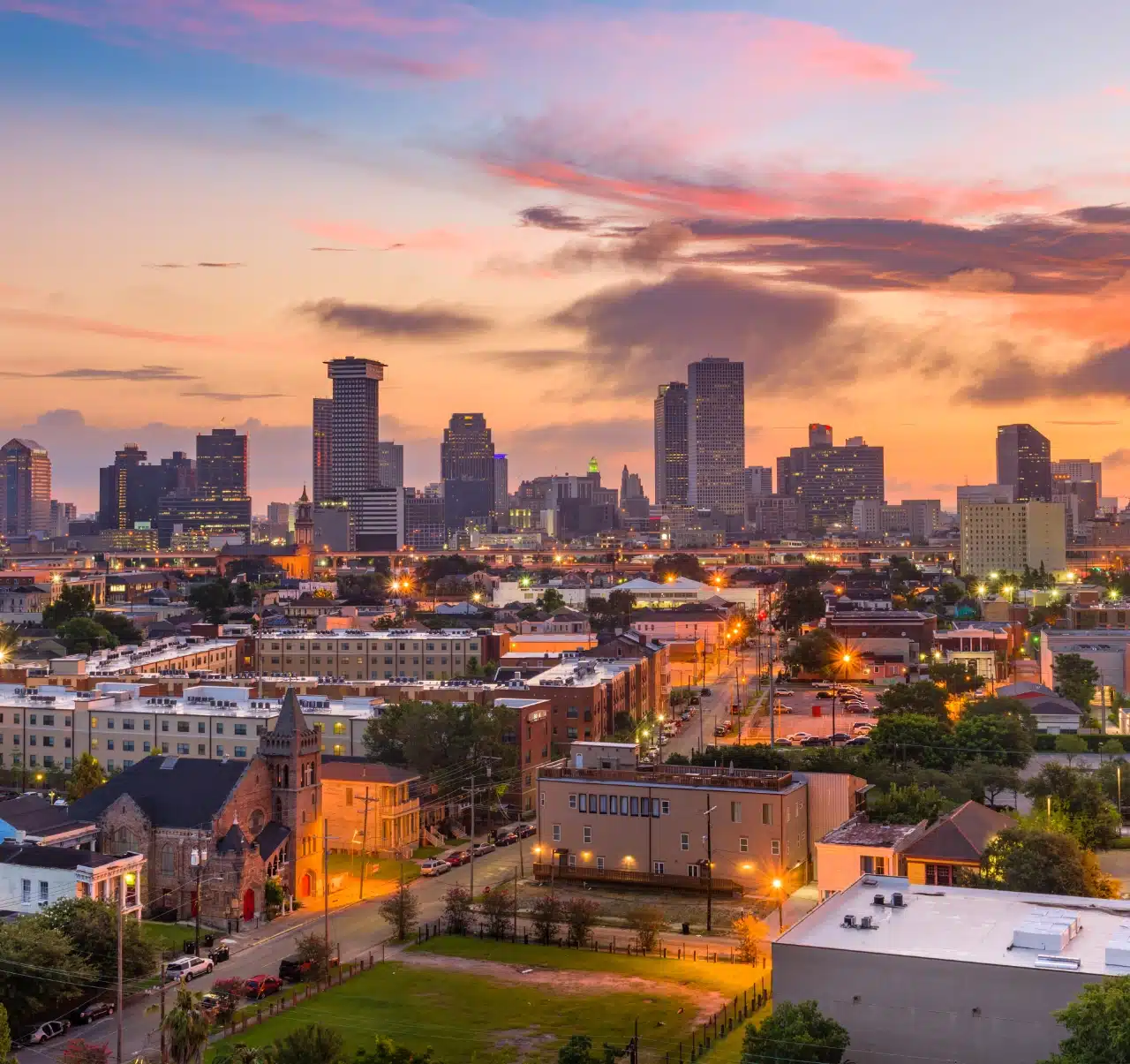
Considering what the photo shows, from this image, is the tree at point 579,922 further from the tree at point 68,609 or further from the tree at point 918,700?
the tree at point 68,609

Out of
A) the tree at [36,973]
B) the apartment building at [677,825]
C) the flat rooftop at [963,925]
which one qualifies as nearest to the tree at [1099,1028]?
the flat rooftop at [963,925]

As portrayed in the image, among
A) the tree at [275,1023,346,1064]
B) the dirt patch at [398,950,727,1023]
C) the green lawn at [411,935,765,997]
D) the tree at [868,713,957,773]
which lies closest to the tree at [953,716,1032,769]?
the tree at [868,713,957,773]

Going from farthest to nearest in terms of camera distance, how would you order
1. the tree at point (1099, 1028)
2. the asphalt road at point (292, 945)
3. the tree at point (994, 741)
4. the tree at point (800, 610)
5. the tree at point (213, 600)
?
1. the tree at point (213, 600)
2. the tree at point (800, 610)
3. the tree at point (994, 741)
4. the asphalt road at point (292, 945)
5. the tree at point (1099, 1028)

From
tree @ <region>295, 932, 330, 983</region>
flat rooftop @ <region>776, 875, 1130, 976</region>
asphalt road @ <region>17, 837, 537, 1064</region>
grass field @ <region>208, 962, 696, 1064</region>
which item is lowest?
asphalt road @ <region>17, 837, 537, 1064</region>

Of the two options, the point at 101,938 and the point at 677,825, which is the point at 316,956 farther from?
the point at 677,825

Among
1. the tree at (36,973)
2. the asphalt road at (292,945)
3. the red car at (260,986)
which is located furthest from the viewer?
the red car at (260,986)

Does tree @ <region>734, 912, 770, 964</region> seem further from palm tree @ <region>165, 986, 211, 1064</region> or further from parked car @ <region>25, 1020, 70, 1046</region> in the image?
parked car @ <region>25, 1020, 70, 1046</region>

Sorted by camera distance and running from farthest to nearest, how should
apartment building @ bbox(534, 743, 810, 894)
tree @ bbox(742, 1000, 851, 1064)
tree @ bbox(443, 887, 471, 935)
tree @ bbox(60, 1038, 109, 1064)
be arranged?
apartment building @ bbox(534, 743, 810, 894) → tree @ bbox(443, 887, 471, 935) → tree @ bbox(60, 1038, 109, 1064) → tree @ bbox(742, 1000, 851, 1064)
